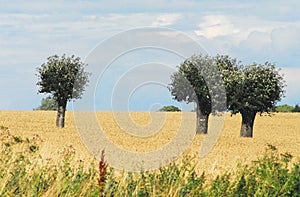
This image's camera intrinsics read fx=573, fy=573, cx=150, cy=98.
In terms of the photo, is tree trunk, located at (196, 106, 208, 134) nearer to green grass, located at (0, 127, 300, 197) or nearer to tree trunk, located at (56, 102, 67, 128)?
tree trunk, located at (56, 102, 67, 128)

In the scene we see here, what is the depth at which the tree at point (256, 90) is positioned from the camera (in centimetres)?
4756

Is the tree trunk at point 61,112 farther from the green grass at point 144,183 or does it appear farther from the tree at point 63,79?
the green grass at point 144,183

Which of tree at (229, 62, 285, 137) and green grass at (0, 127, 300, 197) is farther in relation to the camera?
tree at (229, 62, 285, 137)

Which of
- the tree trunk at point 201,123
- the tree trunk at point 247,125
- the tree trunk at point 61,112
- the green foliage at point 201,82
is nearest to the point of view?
the green foliage at point 201,82

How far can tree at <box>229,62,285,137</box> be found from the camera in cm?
4756

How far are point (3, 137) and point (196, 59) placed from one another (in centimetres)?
3235

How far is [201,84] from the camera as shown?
45969 millimetres

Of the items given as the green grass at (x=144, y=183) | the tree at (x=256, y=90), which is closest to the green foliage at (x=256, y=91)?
the tree at (x=256, y=90)

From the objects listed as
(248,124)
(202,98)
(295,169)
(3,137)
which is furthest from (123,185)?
(248,124)

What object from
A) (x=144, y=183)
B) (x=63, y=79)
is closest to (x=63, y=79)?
(x=63, y=79)

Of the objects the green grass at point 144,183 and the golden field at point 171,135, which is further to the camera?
the golden field at point 171,135

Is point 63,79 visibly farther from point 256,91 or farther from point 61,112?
point 256,91

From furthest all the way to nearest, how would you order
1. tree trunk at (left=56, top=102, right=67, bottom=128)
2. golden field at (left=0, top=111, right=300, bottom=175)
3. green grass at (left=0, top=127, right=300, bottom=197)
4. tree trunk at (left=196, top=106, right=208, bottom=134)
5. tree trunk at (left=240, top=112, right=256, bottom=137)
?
tree trunk at (left=56, top=102, right=67, bottom=128) → tree trunk at (left=240, top=112, right=256, bottom=137) → tree trunk at (left=196, top=106, right=208, bottom=134) → golden field at (left=0, top=111, right=300, bottom=175) → green grass at (left=0, top=127, right=300, bottom=197)

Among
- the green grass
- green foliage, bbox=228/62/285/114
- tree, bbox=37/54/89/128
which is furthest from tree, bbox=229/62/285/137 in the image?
the green grass
